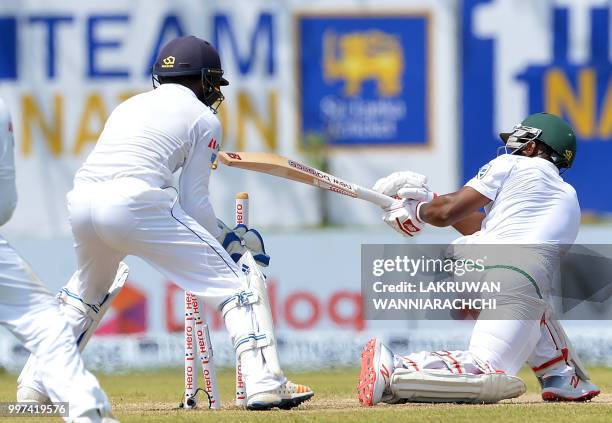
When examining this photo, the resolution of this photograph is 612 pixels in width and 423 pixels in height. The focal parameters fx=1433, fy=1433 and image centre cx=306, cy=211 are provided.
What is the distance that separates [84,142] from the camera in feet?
55.8

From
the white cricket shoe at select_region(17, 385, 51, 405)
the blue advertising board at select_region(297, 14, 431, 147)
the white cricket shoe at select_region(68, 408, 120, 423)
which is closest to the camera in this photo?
the white cricket shoe at select_region(68, 408, 120, 423)

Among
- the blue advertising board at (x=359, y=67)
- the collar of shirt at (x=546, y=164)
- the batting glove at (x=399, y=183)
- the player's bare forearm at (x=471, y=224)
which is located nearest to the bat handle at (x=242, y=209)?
the batting glove at (x=399, y=183)

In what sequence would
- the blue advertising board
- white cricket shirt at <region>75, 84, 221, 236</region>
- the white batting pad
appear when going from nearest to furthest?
white cricket shirt at <region>75, 84, 221, 236</region> < the white batting pad < the blue advertising board

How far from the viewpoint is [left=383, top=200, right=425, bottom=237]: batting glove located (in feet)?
25.6

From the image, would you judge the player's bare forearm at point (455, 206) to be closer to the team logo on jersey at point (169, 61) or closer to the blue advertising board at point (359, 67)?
the team logo on jersey at point (169, 61)

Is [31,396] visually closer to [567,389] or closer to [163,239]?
[163,239]

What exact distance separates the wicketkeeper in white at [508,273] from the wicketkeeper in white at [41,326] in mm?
1889

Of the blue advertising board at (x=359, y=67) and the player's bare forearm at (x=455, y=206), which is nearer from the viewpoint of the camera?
the player's bare forearm at (x=455, y=206)

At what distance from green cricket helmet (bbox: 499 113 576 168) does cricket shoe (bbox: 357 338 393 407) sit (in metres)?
1.36

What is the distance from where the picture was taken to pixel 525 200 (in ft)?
24.5

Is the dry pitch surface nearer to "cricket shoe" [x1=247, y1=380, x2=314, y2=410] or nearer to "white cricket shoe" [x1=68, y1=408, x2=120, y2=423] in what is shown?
"cricket shoe" [x1=247, y1=380, x2=314, y2=410]

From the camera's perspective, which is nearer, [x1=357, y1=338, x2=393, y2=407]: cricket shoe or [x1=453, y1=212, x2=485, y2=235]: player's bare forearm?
[x1=357, y1=338, x2=393, y2=407]: cricket shoe

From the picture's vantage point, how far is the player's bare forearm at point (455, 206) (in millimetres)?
7406

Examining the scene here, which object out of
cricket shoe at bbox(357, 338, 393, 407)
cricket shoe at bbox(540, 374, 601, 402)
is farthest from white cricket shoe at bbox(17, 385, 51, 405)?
cricket shoe at bbox(540, 374, 601, 402)
